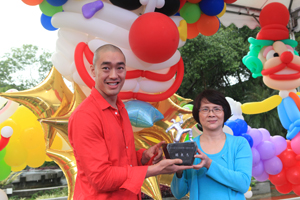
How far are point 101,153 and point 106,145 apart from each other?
0.27ft

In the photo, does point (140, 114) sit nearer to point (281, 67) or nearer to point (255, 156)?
point (255, 156)

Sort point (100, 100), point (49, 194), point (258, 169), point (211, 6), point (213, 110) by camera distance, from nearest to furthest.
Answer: point (100, 100), point (213, 110), point (211, 6), point (258, 169), point (49, 194)

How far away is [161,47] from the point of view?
2.19m

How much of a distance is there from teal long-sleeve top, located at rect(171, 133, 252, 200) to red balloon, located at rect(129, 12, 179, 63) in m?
0.90

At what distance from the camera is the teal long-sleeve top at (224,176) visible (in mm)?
1513

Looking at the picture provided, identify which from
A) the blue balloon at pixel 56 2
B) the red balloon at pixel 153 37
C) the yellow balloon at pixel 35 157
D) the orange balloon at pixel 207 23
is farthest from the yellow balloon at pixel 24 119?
the orange balloon at pixel 207 23

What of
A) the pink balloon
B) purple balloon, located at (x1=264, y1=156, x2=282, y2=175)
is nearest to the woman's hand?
purple balloon, located at (x1=264, y1=156, x2=282, y2=175)

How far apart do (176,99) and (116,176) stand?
87.7 inches

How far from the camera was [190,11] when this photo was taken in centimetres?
289

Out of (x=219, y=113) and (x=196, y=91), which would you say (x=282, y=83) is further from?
(x=196, y=91)

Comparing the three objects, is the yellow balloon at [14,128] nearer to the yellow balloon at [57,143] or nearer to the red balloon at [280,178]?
the yellow balloon at [57,143]

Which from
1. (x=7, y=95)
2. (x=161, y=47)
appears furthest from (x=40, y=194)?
(x=161, y=47)

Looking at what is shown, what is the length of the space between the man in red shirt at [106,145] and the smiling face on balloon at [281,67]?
3.53m

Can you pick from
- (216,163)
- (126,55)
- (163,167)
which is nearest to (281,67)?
(126,55)
